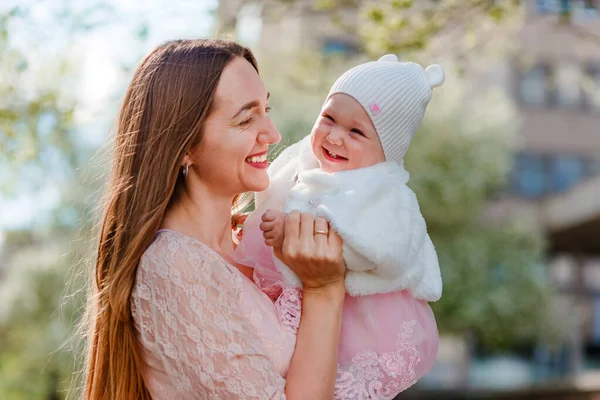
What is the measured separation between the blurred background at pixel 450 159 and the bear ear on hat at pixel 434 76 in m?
0.90

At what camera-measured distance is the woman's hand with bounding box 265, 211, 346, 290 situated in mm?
2527

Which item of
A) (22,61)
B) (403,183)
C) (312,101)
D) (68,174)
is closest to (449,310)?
(312,101)

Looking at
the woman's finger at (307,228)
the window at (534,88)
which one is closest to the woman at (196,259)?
the woman's finger at (307,228)

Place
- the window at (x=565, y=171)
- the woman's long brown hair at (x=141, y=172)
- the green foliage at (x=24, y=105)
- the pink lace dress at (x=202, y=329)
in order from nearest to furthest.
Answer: the pink lace dress at (x=202, y=329) → the woman's long brown hair at (x=141, y=172) → the green foliage at (x=24, y=105) → the window at (x=565, y=171)

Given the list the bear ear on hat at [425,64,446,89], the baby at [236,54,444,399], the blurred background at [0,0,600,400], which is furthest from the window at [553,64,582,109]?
the baby at [236,54,444,399]

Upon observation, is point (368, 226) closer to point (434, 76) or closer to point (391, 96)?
point (391, 96)

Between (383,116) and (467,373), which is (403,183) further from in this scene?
(467,373)

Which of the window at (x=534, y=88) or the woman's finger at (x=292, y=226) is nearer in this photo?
the woman's finger at (x=292, y=226)

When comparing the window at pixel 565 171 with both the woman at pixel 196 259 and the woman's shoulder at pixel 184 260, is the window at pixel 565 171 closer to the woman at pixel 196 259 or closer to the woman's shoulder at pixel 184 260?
the woman at pixel 196 259

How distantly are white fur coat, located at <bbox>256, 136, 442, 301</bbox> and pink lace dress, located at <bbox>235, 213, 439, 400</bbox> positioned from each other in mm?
73

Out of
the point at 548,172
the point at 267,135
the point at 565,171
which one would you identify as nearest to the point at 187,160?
the point at 267,135

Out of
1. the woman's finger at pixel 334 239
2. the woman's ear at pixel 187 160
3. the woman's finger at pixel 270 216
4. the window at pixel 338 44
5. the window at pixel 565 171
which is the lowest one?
the window at pixel 565 171

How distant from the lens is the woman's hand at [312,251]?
8.29 feet

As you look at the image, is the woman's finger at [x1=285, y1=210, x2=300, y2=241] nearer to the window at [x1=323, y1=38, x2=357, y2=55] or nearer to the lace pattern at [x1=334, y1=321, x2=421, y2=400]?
the lace pattern at [x1=334, y1=321, x2=421, y2=400]
